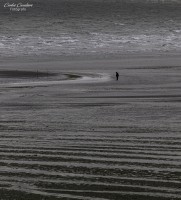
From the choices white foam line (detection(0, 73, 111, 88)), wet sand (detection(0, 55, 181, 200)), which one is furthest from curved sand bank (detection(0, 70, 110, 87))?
wet sand (detection(0, 55, 181, 200))

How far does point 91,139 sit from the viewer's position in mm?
18250

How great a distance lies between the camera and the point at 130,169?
1421cm

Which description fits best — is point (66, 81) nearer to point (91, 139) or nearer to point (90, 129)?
point (90, 129)

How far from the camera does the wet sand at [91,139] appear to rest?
1296 centimetres

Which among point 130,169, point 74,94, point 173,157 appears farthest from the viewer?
point 74,94

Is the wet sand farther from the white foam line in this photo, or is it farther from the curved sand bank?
the curved sand bank

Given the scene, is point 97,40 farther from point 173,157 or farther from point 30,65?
point 173,157

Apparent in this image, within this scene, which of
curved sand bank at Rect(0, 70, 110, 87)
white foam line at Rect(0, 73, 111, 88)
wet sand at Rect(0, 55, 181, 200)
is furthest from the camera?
curved sand bank at Rect(0, 70, 110, 87)

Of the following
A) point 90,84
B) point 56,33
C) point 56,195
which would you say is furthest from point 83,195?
point 56,33

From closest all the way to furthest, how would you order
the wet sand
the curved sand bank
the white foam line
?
the wet sand
the white foam line
the curved sand bank

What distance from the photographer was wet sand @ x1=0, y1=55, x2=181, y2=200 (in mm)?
12961

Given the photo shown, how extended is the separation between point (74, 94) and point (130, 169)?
16973mm

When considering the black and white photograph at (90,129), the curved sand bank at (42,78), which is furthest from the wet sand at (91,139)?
the curved sand bank at (42,78)

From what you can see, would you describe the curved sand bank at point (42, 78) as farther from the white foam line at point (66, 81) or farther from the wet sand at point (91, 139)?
the wet sand at point (91, 139)
